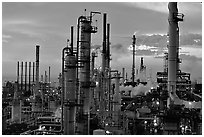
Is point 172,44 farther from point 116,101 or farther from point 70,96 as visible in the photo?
point 70,96

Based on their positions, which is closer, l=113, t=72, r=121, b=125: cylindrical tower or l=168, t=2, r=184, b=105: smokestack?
l=168, t=2, r=184, b=105: smokestack

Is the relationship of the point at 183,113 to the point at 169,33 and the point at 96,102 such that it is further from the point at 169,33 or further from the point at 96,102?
the point at 96,102

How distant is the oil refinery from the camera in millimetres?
8352

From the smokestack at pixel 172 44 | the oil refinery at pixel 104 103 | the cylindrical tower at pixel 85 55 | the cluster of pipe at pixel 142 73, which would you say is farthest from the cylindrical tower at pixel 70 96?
the cluster of pipe at pixel 142 73

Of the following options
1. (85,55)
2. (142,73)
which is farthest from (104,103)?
(142,73)

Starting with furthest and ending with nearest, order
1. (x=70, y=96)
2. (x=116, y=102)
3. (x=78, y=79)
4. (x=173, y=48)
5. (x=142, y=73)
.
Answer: (x=142, y=73) < (x=116, y=102) < (x=173, y=48) < (x=78, y=79) < (x=70, y=96)

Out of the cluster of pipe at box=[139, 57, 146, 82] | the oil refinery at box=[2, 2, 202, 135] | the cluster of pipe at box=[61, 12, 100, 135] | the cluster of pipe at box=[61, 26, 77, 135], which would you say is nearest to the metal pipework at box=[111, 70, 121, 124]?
the oil refinery at box=[2, 2, 202, 135]

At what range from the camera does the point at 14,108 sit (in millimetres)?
12594

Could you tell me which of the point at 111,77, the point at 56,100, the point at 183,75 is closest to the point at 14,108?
the point at 56,100

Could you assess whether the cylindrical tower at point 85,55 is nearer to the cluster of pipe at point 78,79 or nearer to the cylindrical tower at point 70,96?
the cluster of pipe at point 78,79

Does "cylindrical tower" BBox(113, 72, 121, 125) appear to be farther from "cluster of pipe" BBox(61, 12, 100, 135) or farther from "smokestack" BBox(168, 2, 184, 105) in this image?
"smokestack" BBox(168, 2, 184, 105)

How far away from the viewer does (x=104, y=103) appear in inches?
463

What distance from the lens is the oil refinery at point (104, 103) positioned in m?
8.35

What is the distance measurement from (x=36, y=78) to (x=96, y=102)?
19.8ft
